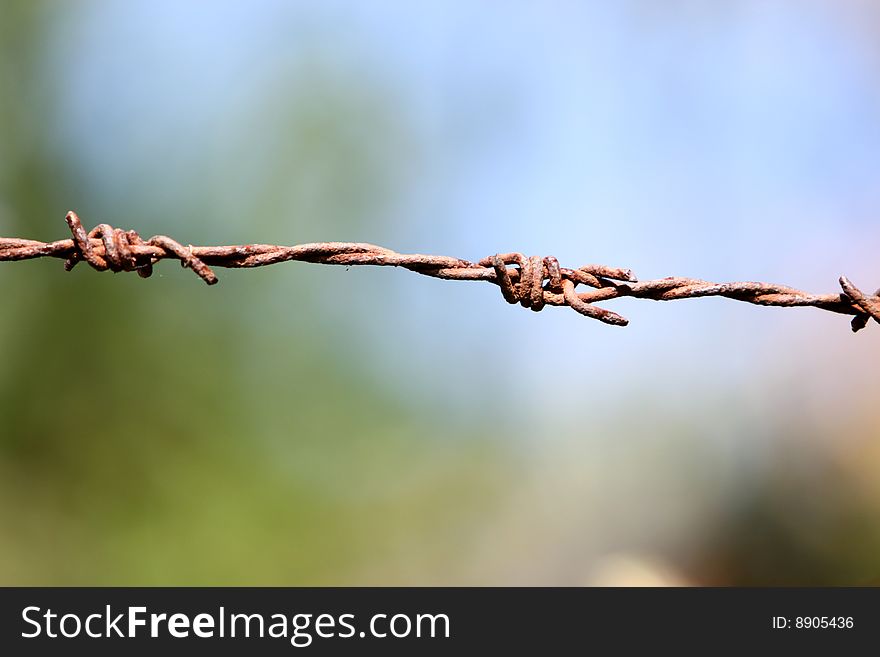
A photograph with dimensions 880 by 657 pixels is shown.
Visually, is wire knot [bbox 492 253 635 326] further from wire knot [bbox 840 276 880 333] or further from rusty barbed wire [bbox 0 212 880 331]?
wire knot [bbox 840 276 880 333]

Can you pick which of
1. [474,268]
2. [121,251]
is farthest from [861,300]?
[121,251]

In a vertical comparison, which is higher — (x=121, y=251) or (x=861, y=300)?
(x=121, y=251)

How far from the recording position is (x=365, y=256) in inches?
46.3

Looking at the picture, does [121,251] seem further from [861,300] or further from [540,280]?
[861,300]

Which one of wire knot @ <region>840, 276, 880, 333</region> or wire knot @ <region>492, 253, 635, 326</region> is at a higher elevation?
wire knot @ <region>492, 253, 635, 326</region>

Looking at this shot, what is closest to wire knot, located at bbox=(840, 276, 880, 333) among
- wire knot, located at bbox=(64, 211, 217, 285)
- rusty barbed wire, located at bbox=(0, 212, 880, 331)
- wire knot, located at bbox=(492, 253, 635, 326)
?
rusty barbed wire, located at bbox=(0, 212, 880, 331)

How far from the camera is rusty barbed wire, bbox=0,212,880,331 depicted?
1139 millimetres

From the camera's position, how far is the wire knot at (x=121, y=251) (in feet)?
3.69

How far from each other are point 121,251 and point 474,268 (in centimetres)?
54

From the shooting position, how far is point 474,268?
1.20m
